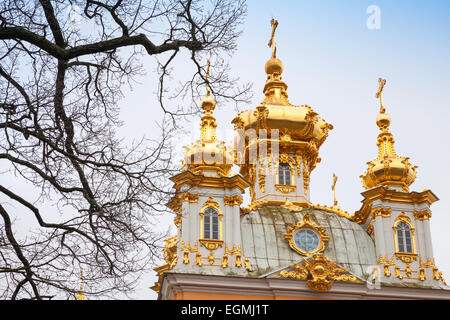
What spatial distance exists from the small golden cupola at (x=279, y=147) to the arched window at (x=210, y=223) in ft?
12.4

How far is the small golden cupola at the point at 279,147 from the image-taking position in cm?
3456

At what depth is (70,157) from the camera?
11.9m

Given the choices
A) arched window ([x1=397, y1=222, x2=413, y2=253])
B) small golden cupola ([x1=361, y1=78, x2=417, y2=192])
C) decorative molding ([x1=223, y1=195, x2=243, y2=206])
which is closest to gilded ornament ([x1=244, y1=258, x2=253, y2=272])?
decorative molding ([x1=223, y1=195, x2=243, y2=206])

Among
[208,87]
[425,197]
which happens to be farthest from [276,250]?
[208,87]

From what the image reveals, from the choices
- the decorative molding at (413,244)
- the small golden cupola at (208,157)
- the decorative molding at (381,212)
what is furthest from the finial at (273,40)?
the decorative molding at (413,244)

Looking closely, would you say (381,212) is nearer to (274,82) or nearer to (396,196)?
(396,196)

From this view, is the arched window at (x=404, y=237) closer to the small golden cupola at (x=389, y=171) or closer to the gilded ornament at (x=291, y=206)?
the small golden cupola at (x=389, y=171)

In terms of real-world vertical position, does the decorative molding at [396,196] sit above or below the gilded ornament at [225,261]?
above

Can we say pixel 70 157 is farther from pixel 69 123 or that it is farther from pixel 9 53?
pixel 9 53

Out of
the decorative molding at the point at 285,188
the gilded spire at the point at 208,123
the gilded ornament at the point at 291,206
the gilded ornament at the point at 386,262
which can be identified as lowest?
the gilded ornament at the point at 386,262

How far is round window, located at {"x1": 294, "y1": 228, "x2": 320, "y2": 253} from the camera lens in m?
31.2

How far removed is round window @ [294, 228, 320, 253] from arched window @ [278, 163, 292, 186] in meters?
3.58

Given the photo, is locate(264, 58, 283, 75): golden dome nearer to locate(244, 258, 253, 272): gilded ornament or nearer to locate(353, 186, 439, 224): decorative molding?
locate(353, 186, 439, 224): decorative molding

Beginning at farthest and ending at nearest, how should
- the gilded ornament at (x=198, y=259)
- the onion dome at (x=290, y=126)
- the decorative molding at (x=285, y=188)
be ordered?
the onion dome at (x=290, y=126) → the decorative molding at (x=285, y=188) → the gilded ornament at (x=198, y=259)
